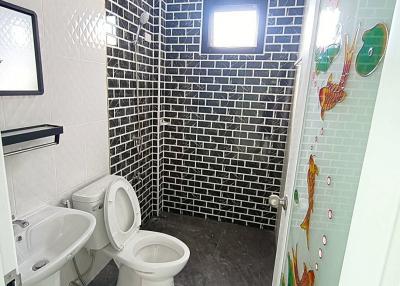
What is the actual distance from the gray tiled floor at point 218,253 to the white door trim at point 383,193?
1853 mm

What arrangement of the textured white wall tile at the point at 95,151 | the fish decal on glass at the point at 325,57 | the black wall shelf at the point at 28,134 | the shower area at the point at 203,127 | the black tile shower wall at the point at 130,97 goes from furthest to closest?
1. the shower area at the point at 203,127
2. the black tile shower wall at the point at 130,97
3. the textured white wall tile at the point at 95,151
4. the black wall shelf at the point at 28,134
5. the fish decal on glass at the point at 325,57

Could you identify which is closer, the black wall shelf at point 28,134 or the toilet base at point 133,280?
the black wall shelf at point 28,134

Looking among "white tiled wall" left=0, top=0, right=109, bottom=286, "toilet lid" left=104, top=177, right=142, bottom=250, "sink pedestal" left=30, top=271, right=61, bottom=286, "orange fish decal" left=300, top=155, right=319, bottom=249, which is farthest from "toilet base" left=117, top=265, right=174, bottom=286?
"orange fish decal" left=300, top=155, right=319, bottom=249

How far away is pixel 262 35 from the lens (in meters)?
2.33

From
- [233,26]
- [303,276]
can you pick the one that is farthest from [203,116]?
[303,276]

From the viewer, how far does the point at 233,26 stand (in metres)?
2.46

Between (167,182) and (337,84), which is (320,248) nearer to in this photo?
(337,84)

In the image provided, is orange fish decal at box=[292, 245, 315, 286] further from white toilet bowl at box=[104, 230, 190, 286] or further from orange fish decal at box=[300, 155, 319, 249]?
white toilet bowl at box=[104, 230, 190, 286]

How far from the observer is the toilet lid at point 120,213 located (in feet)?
5.36

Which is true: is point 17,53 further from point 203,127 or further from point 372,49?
point 203,127

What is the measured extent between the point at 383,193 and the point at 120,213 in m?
1.76

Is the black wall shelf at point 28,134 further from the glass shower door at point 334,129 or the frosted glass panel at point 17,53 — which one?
the glass shower door at point 334,129

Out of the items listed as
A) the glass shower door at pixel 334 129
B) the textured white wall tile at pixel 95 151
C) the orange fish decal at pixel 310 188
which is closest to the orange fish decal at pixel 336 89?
the glass shower door at pixel 334 129

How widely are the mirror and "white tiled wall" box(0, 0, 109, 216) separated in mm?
60
